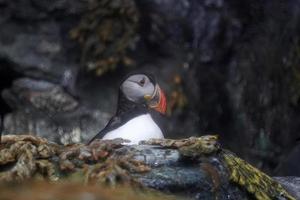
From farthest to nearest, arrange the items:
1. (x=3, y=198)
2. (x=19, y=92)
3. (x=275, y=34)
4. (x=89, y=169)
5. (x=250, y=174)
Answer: (x=275, y=34) → (x=19, y=92) → (x=250, y=174) → (x=89, y=169) → (x=3, y=198)

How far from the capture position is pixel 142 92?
5102mm

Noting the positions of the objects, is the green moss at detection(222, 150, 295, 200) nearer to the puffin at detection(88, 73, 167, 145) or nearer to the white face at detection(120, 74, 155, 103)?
the puffin at detection(88, 73, 167, 145)

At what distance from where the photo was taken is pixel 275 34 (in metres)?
7.91

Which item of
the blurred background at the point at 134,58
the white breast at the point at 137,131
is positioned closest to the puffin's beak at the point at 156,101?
the white breast at the point at 137,131

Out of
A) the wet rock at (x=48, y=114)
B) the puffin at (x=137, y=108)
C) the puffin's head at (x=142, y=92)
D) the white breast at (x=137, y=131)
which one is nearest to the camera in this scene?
the white breast at (x=137, y=131)

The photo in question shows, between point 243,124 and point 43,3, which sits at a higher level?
point 43,3

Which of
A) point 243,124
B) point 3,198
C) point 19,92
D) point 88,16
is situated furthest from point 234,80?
point 3,198

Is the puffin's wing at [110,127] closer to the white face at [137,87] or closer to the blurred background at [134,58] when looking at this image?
the white face at [137,87]

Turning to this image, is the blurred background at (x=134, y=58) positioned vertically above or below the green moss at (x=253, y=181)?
above

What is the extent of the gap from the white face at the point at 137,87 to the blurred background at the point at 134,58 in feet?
6.63

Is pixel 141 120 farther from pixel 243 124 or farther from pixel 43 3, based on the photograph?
pixel 243 124

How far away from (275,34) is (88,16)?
2194mm

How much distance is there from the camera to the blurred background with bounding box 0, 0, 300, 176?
7.12m

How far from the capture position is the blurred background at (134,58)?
712 centimetres
